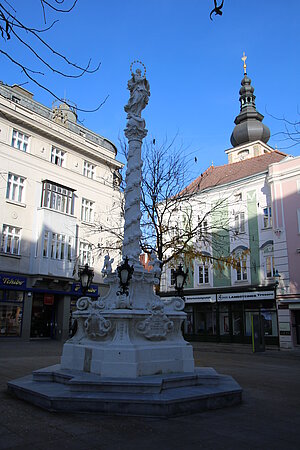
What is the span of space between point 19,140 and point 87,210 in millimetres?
7673

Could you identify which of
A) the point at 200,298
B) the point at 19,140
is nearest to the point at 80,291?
the point at 200,298

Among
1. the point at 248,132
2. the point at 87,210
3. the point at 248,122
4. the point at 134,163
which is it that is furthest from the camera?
the point at 248,122

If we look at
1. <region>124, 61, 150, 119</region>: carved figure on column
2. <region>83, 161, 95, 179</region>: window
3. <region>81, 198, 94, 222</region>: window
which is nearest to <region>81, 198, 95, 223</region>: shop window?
<region>81, 198, 94, 222</region>: window

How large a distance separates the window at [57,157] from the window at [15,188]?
3.57 metres

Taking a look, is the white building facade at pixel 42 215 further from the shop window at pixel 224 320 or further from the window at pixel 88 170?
the shop window at pixel 224 320

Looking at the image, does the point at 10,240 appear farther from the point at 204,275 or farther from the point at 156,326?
the point at 156,326

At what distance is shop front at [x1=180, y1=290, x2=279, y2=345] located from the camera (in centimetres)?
2648

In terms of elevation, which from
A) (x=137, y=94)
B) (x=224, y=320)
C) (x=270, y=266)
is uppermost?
(x=137, y=94)

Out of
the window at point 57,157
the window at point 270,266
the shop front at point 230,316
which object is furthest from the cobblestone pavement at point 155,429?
the window at point 57,157

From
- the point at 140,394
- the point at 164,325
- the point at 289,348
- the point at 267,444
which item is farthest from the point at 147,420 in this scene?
the point at 289,348

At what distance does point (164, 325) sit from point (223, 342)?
841 inches

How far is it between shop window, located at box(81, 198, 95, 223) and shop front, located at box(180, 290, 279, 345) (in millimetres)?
10198

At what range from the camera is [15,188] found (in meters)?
26.1

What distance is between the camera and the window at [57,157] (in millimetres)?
29234
